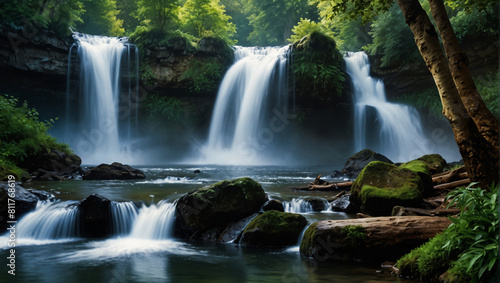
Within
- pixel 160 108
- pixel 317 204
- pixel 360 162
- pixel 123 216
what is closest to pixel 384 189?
pixel 317 204

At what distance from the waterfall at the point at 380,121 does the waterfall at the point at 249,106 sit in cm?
453

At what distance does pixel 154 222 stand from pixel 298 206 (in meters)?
3.02

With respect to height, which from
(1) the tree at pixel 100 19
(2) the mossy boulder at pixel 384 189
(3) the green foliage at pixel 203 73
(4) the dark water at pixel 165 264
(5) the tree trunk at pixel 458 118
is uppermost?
(1) the tree at pixel 100 19

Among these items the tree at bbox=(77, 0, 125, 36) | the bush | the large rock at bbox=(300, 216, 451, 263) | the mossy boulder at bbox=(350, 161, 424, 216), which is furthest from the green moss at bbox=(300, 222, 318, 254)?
the tree at bbox=(77, 0, 125, 36)

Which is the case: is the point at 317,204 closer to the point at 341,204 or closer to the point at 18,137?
the point at 341,204

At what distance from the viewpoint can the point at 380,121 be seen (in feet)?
75.4

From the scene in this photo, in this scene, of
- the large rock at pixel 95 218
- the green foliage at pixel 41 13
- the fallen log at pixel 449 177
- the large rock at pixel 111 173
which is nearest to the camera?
the large rock at pixel 95 218

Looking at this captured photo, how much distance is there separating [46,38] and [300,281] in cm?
2068

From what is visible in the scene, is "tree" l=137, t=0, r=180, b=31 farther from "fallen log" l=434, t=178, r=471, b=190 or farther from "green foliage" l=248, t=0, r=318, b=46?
"fallen log" l=434, t=178, r=471, b=190

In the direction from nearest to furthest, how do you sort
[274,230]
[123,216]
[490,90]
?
[274,230] → [123,216] → [490,90]

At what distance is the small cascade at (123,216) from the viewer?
758 centimetres

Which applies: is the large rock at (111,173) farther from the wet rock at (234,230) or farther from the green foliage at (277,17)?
the green foliage at (277,17)

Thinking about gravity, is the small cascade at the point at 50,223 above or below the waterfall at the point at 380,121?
below

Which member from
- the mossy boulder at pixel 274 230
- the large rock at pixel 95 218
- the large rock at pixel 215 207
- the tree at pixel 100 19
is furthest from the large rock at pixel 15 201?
the tree at pixel 100 19
